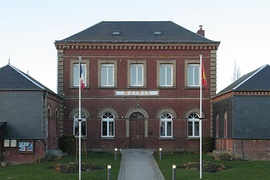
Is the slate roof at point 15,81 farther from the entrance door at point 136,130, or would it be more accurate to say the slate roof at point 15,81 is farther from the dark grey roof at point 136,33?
the entrance door at point 136,130

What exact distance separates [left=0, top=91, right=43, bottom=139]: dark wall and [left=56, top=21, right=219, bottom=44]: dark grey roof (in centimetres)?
778

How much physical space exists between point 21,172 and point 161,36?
17.2 meters

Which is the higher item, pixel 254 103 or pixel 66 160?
pixel 254 103

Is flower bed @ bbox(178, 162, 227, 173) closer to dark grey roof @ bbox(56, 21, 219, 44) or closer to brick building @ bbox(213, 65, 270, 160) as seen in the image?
brick building @ bbox(213, 65, 270, 160)

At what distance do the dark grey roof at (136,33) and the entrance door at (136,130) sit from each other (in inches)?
223

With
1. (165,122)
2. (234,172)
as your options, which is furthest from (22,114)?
(234,172)

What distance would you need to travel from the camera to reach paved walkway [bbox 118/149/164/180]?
22.5m

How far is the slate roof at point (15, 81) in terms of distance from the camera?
2891 cm

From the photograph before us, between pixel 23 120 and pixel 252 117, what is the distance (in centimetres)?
1377

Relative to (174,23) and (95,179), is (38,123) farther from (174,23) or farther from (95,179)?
(174,23)

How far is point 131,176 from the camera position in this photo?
22500 millimetres

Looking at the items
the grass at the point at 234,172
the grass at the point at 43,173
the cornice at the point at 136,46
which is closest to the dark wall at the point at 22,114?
the grass at the point at 43,173

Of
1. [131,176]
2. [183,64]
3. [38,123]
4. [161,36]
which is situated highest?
[161,36]

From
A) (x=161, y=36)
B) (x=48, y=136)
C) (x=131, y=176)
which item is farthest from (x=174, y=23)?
(x=131, y=176)
